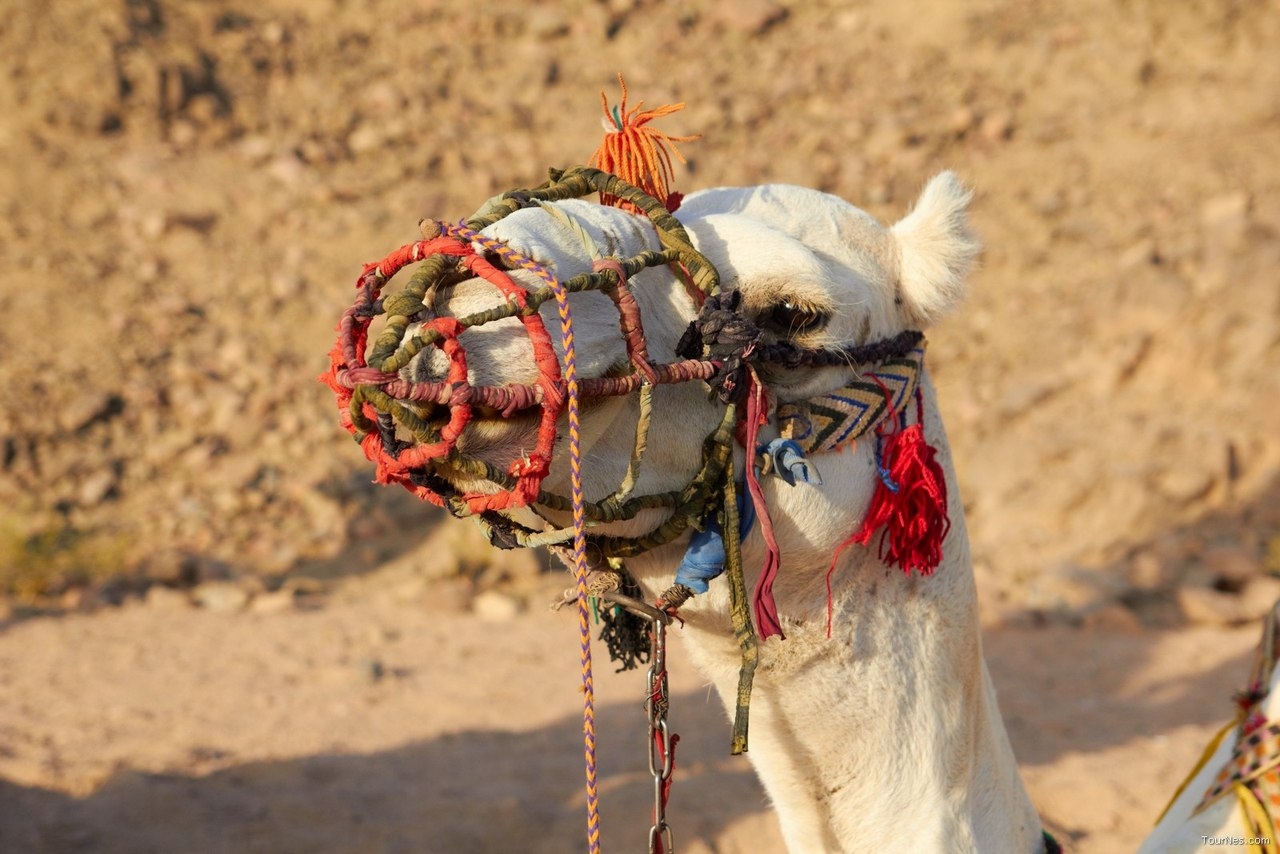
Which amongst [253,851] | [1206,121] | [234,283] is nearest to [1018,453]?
[1206,121]

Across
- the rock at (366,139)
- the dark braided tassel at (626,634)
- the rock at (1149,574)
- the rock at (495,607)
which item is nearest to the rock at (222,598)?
the rock at (495,607)

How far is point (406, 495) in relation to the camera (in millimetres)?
9711

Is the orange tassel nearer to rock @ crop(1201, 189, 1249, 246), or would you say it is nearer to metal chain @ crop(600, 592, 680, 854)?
metal chain @ crop(600, 592, 680, 854)

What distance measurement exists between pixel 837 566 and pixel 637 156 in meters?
0.84

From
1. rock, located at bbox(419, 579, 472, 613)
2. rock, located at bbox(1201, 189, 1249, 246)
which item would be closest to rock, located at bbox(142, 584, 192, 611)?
rock, located at bbox(419, 579, 472, 613)

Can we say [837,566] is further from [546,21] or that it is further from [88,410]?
[546,21]

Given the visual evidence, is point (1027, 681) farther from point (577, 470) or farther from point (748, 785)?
point (577, 470)

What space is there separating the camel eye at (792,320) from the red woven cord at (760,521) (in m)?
0.13

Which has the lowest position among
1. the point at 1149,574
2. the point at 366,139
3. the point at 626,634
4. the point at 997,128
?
the point at 1149,574

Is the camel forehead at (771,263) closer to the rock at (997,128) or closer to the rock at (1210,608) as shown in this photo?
the rock at (1210,608)

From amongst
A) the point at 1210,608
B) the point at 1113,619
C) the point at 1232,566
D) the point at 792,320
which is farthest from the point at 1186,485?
the point at 792,320

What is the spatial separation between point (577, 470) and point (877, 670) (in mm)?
822

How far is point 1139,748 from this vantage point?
244 inches

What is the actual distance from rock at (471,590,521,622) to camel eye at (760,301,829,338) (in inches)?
255
